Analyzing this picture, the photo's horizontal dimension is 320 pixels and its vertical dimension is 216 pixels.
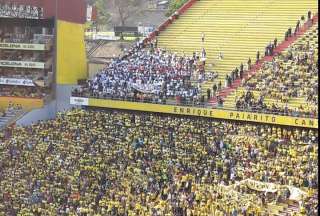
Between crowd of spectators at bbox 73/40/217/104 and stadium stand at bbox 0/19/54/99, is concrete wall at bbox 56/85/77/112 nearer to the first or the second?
stadium stand at bbox 0/19/54/99

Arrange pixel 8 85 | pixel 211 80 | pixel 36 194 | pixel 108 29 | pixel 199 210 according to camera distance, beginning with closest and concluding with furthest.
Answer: pixel 199 210 < pixel 36 194 < pixel 211 80 < pixel 8 85 < pixel 108 29

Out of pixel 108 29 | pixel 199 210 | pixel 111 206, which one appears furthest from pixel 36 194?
pixel 108 29

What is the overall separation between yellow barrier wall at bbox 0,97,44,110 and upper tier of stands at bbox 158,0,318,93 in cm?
751

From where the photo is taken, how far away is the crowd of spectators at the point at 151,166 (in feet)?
80.0

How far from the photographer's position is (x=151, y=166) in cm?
2725

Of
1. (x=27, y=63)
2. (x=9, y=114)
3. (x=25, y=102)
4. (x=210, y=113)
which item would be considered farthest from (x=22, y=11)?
(x=210, y=113)

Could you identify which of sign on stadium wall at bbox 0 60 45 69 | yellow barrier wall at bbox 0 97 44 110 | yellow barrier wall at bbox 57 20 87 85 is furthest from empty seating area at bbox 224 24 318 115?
sign on stadium wall at bbox 0 60 45 69

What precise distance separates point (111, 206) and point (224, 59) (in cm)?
1224

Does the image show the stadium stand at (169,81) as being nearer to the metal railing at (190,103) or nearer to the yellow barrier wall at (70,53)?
the metal railing at (190,103)

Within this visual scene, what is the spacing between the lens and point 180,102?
31.3m

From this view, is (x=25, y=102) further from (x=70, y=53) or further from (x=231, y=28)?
(x=231, y=28)

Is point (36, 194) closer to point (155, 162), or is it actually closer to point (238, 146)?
point (155, 162)

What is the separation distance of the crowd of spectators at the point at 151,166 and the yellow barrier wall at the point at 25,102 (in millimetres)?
3920

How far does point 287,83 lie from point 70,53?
13.3 meters
